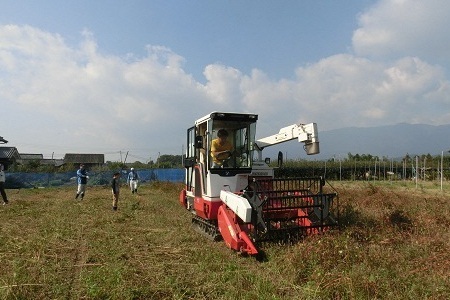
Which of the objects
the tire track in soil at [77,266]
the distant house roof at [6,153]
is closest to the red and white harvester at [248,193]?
the tire track in soil at [77,266]

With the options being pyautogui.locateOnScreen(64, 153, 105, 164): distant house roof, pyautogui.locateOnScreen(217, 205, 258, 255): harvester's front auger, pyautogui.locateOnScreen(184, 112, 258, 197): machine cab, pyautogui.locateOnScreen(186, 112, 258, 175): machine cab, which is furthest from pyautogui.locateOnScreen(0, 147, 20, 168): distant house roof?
pyautogui.locateOnScreen(217, 205, 258, 255): harvester's front auger

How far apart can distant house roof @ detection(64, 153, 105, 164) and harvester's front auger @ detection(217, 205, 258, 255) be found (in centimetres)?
6646

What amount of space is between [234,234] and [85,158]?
70.4m

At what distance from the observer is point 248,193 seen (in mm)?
7340

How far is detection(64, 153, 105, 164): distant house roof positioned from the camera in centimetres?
7010

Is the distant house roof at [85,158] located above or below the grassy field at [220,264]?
above

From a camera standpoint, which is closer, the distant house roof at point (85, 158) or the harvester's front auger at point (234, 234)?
the harvester's front auger at point (234, 234)

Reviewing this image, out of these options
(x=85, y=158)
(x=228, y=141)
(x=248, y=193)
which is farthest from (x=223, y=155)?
(x=85, y=158)

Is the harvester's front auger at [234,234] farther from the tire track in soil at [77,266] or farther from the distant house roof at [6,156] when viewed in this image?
the distant house roof at [6,156]

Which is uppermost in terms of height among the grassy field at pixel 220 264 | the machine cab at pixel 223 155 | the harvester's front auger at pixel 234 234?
the machine cab at pixel 223 155

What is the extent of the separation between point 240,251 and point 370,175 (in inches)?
1459

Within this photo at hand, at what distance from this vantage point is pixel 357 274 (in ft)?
16.0

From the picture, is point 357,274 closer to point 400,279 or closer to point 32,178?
point 400,279

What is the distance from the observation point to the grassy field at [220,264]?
4.59 meters
